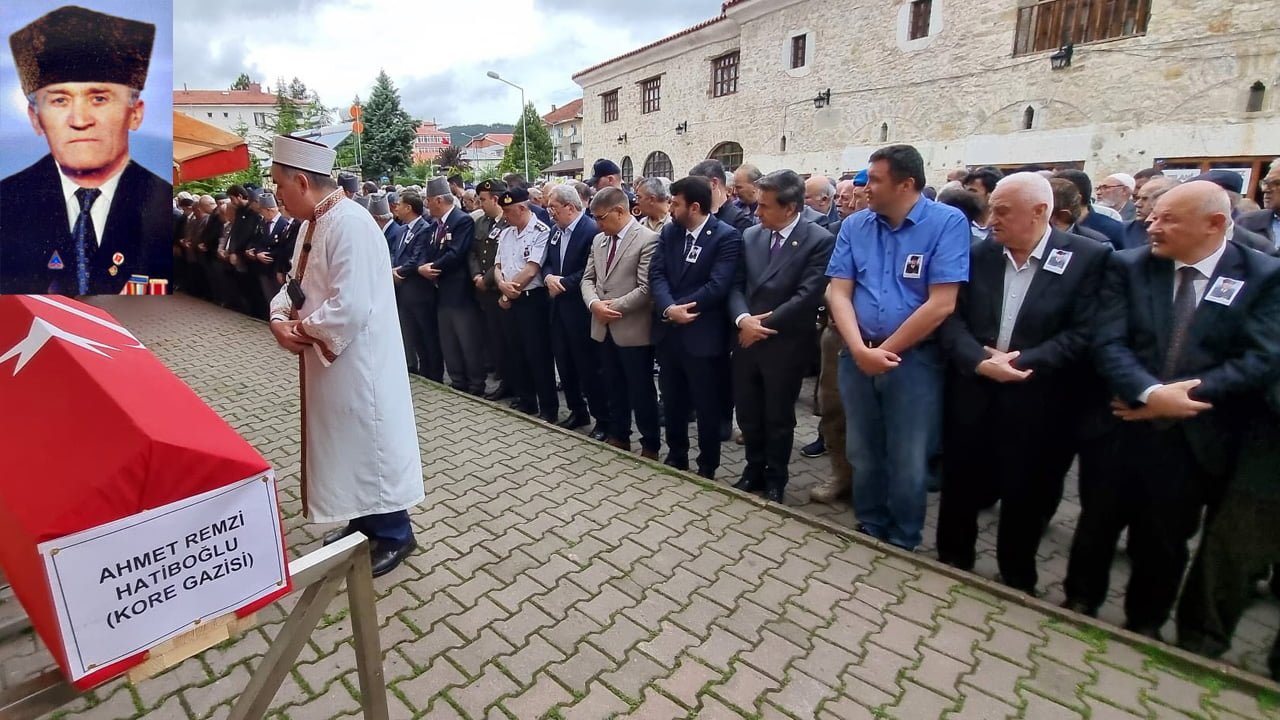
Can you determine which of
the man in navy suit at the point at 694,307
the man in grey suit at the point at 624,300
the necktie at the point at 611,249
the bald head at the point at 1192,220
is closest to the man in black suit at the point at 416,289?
the man in grey suit at the point at 624,300

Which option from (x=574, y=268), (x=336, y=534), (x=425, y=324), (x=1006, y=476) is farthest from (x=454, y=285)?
(x=1006, y=476)

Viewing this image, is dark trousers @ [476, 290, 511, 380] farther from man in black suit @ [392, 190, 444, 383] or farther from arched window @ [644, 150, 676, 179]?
arched window @ [644, 150, 676, 179]

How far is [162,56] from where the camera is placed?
1237mm

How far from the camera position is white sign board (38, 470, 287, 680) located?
3.58 feet

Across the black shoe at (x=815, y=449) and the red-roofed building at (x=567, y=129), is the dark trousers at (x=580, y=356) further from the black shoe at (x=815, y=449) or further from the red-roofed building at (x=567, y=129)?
the red-roofed building at (x=567, y=129)

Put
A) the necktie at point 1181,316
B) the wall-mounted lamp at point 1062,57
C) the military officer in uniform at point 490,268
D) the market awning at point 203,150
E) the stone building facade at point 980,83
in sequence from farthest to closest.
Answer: the wall-mounted lamp at point 1062,57, the stone building facade at point 980,83, the market awning at point 203,150, the military officer in uniform at point 490,268, the necktie at point 1181,316

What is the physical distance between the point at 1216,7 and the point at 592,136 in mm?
21206

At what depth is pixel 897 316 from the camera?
324cm

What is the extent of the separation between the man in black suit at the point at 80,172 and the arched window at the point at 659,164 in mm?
23403

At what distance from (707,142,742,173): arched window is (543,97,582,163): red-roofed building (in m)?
38.7

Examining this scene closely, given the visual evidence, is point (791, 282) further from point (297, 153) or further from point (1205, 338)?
point (297, 153)

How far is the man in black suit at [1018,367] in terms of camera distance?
2.83 m

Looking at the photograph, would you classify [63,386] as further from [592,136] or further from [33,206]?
[592,136]

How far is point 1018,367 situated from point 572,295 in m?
3.21
